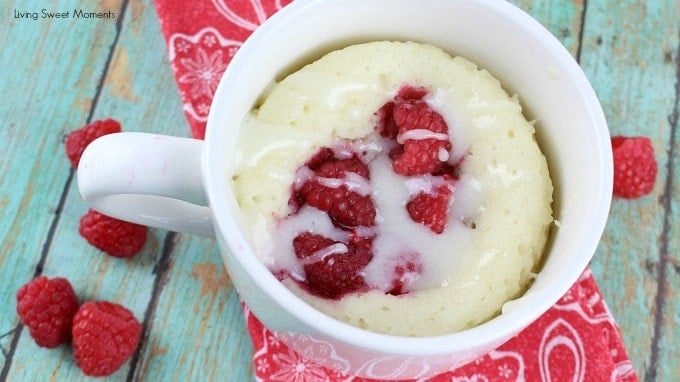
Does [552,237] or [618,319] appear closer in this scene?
[552,237]

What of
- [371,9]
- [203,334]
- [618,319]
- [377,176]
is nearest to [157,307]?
[203,334]

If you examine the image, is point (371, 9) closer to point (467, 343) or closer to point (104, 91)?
point (467, 343)

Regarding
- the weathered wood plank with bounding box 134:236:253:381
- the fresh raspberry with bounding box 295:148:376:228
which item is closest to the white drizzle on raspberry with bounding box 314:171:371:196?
the fresh raspberry with bounding box 295:148:376:228

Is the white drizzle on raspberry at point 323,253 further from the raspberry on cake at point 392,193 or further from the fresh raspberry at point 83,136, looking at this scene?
the fresh raspberry at point 83,136

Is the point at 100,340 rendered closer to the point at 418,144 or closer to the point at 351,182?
the point at 351,182

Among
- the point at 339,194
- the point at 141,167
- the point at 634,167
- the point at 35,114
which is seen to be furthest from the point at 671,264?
the point at 35,114
